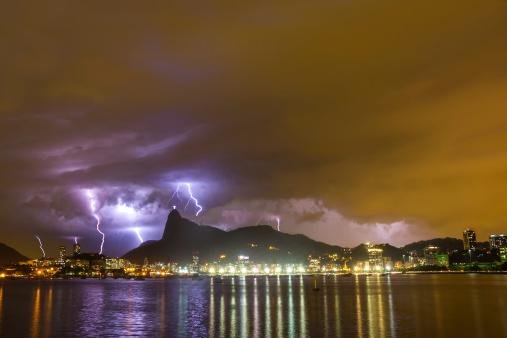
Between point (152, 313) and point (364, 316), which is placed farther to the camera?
point (152, 313)

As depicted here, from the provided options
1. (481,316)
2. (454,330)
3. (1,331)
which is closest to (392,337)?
(454,330)

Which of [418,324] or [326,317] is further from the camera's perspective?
[326,317]

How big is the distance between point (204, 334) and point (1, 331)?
1978 centimetres

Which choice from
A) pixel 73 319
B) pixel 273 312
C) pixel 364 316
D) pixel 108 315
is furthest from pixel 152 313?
pixel 364 316

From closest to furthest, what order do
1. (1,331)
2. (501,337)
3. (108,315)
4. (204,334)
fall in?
(501,337) < (204,334) < (1,331) < (108,315)

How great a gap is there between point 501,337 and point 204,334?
80.1 ft

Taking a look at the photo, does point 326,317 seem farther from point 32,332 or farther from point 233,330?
point 32,332

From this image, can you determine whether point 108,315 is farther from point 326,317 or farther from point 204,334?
point 326,317

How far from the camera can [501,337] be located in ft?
135

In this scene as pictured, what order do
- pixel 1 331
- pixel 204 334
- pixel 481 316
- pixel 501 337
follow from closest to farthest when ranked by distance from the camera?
1. pixel 501 337
2. pixel 204 334
3. pixel 1 331
4. pixel 481 316

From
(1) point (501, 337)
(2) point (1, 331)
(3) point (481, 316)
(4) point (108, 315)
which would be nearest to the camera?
(1) point (501, 337)

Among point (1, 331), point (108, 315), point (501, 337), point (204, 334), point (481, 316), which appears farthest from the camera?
point (108, 315)

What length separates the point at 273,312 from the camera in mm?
64562

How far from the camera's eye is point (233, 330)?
47.0 metres
